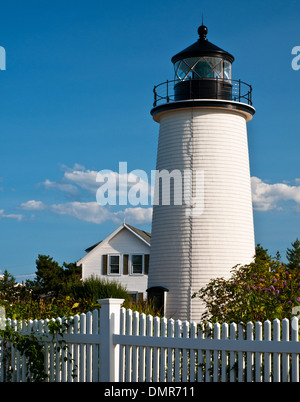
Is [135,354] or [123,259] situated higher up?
[123,259]

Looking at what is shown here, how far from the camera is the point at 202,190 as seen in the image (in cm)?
2098

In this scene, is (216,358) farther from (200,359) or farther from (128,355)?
(128,355)

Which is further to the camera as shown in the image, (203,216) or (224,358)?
(203,216)

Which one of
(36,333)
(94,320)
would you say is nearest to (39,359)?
(36,333)

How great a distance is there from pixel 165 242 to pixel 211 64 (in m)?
6.33

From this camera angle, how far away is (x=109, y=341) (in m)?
9.13

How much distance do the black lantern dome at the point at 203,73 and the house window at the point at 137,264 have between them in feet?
50.0

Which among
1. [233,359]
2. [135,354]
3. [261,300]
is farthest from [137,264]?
[233,359]

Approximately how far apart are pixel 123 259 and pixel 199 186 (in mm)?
15684

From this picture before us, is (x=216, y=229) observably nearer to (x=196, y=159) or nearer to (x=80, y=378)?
(x=196, y=159)

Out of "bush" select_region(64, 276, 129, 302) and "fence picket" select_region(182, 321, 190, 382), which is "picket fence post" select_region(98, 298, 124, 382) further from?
"bush" select_region(64, 276, 129, 302)

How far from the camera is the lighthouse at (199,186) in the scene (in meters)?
20.8

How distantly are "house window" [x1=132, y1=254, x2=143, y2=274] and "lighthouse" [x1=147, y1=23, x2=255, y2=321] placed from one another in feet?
44.3
